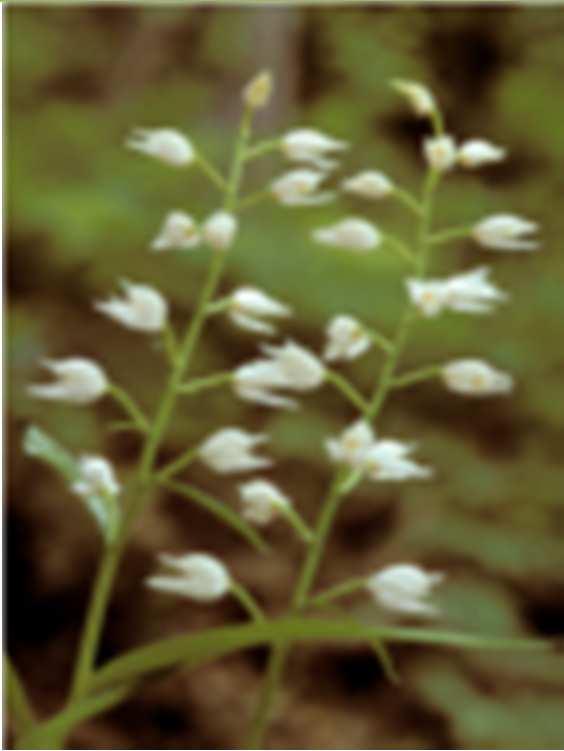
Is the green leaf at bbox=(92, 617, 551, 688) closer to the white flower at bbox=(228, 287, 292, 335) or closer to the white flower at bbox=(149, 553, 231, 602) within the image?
the white flower at bbox=(149, 553, 231, 602)

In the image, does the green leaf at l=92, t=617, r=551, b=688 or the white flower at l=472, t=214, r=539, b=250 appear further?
the white flower at l=472, t=214, r=539, b=250

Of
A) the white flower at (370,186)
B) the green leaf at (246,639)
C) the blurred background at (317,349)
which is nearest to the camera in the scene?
the green leaf at (246,639)

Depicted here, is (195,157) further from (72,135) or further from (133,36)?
(133,36)

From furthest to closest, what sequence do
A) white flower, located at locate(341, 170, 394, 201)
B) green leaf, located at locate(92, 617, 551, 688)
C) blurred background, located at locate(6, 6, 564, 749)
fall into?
blurred background, located at locate(6, 6, 564, 749), white flower, located at locate(341, 170, 394, 201), green leaf, located at locate(92, 617, 551, 688)

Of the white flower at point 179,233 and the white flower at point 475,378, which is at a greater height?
the white flower at point 179,233

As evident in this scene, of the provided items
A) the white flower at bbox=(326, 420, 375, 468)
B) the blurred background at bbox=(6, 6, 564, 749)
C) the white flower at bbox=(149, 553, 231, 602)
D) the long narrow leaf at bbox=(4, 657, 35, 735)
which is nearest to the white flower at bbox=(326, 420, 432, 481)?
the white flower at bbox=(326, 420, 375, 468)

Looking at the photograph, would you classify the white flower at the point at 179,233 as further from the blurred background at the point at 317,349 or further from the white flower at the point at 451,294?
the blurred background at the point at 317,349

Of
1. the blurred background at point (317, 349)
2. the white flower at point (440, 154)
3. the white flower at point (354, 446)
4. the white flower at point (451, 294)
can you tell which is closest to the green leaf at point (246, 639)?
the white flower at point (354, 446)
